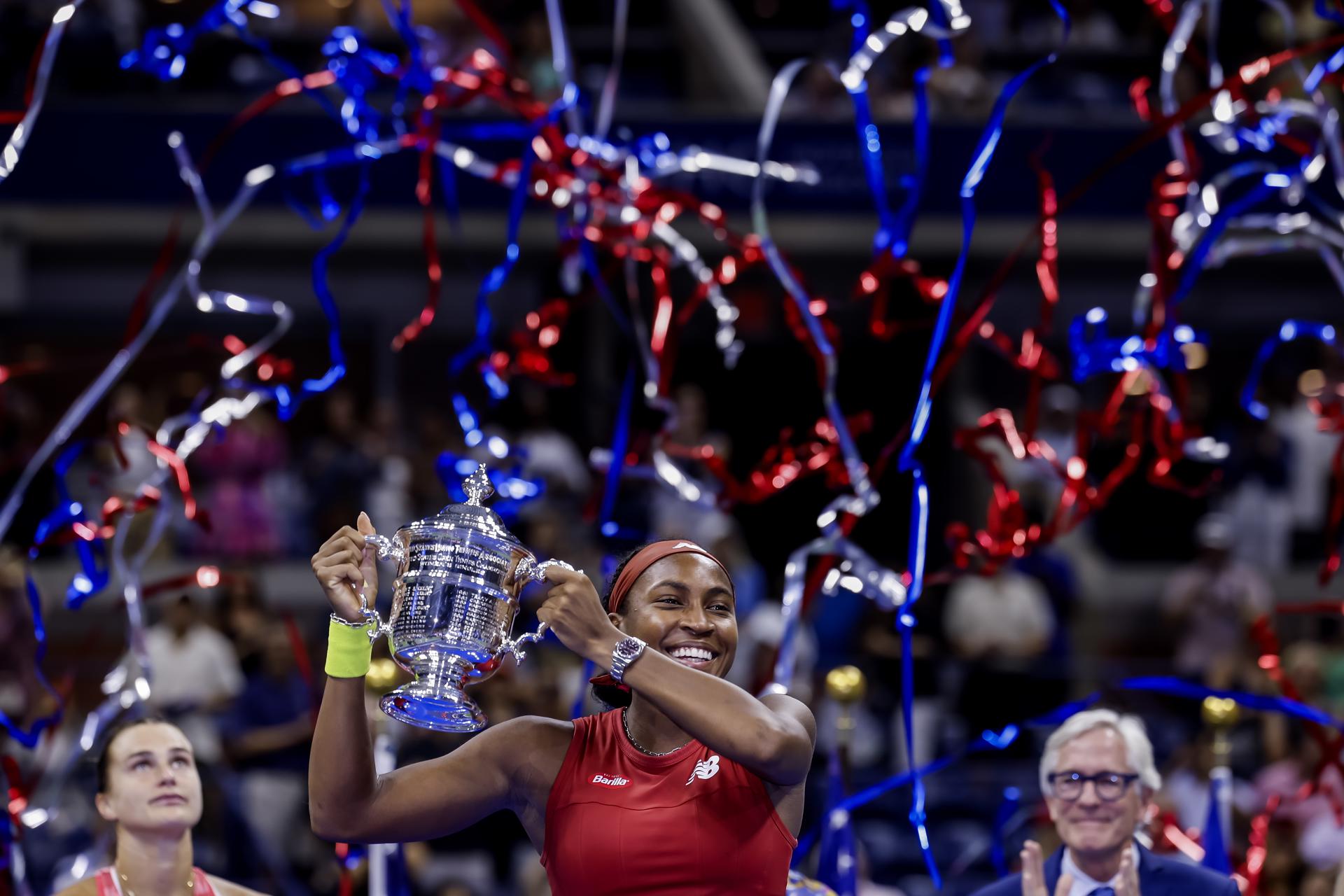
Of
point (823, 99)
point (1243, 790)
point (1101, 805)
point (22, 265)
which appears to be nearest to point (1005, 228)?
point (823, 99)

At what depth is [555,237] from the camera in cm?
998

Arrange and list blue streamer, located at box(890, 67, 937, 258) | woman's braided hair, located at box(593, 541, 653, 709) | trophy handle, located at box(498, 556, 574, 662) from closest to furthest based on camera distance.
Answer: trophy handle, located at box(498, 556, 574, 662)
woman's braided hair, located at box(593, 541, 653, 709)
blue streamer, located at box(890, 67, 937, 258)

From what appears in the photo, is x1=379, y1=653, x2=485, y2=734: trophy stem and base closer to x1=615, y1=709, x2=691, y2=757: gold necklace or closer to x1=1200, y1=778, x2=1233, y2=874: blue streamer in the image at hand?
x1=615, y1=709, x2=691, y2=757: gold necklace

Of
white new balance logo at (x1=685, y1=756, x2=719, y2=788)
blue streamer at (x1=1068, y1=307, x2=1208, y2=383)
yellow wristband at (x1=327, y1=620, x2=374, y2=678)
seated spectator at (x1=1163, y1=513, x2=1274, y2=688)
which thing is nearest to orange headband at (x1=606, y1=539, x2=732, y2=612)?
white new balance logo at (x1=685, y1=756, x2=719, y2=788)

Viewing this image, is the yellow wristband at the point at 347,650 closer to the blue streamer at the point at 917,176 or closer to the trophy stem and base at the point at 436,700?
the trophy stem and base at the point at 436,700

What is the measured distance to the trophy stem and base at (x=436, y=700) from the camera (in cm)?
257

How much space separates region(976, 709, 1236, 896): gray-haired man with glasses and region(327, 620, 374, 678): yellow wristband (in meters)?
1.46

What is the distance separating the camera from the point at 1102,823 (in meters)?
3.44

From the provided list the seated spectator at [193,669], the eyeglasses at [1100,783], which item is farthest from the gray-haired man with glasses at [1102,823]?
the seated spectator at [193,669]

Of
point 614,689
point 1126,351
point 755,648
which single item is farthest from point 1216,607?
point 614,689

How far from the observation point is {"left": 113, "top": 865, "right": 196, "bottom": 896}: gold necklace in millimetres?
3412

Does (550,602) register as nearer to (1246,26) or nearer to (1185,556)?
(1185,556)

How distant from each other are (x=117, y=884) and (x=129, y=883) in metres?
0.02

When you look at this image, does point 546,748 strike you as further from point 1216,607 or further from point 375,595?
point 1216,607
